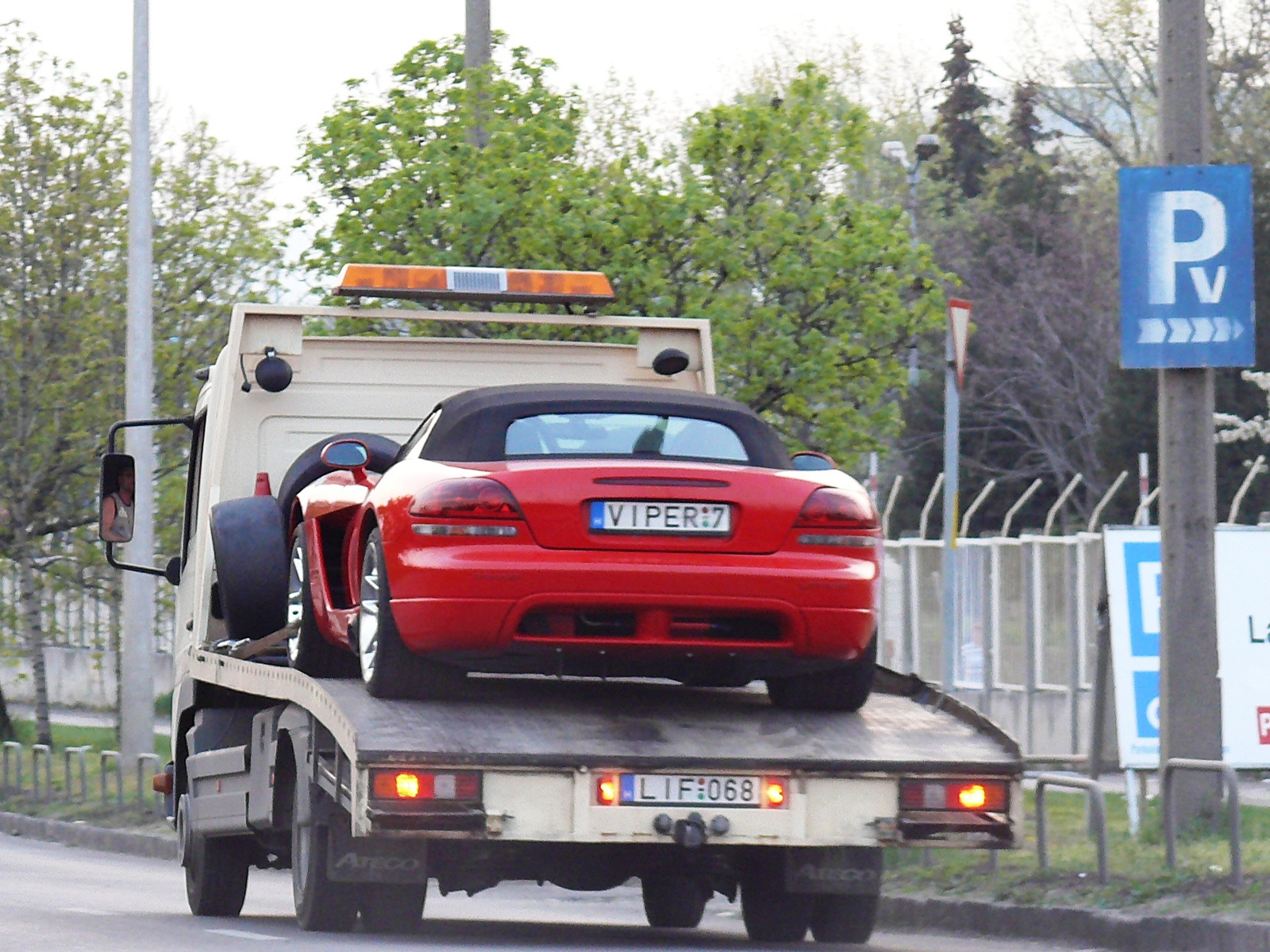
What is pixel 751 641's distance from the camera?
932 centimetres

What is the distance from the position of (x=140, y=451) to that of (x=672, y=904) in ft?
35.9

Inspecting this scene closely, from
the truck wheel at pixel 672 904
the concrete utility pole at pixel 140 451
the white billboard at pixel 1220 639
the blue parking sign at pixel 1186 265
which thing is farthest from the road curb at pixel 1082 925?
the concrete utility pole at pixel 140 451

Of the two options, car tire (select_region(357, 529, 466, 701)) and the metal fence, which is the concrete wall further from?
car tire (select_region(357, 529, 466, 701))

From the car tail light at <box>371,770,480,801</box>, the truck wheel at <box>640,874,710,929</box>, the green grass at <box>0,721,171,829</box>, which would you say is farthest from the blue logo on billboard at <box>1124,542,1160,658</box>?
the green grass at <box>0,721,171,829</box>

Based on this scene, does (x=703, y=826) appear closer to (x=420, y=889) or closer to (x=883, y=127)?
(x=420, y=889)

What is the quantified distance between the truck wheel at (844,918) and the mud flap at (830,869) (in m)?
0.59

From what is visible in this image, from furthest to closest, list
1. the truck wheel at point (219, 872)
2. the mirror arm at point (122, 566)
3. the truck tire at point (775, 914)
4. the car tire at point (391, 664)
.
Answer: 1. the mirror arm at point (122, 566)
2. the truck wheel at point (219, 872)
3. the truck tire at point (775, 914)
4. the car tire at point (391, 664)

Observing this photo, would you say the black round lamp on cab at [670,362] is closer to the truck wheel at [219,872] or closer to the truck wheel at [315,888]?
the truck wheel at [219,872]

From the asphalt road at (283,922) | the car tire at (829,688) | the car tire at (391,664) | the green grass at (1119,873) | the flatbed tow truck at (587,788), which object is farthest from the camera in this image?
the green grass at (1119,873)

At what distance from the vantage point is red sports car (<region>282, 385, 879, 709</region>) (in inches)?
360

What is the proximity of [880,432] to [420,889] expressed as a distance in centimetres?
1218

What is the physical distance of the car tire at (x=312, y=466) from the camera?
11.8 m

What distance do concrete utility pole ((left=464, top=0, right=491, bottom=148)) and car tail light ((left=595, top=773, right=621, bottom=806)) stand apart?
13085mm

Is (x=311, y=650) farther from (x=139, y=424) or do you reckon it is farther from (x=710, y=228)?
(x=710, y=228)
